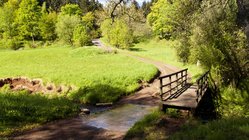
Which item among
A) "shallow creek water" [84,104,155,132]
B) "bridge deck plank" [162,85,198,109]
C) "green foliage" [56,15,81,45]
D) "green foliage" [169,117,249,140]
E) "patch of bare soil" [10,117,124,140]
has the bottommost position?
"shallow creek water" [84,104,155,132]

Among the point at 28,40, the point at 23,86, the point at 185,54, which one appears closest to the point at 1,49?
the point at 28,40

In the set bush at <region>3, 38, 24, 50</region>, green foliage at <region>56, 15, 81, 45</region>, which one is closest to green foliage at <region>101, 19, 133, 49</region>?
green foliage at <region>56, 15, 81, 45</region>

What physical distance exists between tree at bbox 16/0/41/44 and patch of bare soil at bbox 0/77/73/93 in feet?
145

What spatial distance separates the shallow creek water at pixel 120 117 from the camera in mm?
16172

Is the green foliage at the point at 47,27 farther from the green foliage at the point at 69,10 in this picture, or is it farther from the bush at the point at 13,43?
the green foliage at the point at 69,10

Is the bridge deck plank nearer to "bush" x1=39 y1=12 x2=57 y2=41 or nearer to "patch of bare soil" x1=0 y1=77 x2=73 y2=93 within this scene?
"patch of bare soil" x1=0 y1=77 x2=73 y2=93

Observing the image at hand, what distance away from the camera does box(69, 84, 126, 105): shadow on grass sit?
22.7 meters

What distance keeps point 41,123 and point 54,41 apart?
65.1 m

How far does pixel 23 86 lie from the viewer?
30.0 metres

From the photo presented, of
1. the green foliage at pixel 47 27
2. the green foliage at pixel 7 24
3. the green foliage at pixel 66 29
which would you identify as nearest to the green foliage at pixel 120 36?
the green foliage at pixel 66 29

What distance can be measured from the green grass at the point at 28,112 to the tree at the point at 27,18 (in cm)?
5631

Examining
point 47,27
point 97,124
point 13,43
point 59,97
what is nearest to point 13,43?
point 13,43

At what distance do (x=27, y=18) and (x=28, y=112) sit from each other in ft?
196

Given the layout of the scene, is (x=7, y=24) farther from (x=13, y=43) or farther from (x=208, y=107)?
(x=208, y=107)
